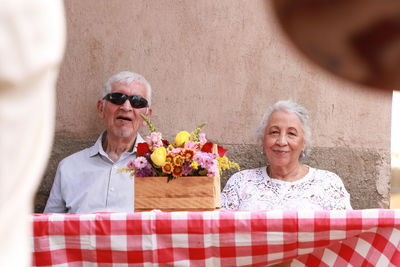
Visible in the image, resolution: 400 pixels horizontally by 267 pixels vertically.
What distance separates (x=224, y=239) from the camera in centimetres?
289

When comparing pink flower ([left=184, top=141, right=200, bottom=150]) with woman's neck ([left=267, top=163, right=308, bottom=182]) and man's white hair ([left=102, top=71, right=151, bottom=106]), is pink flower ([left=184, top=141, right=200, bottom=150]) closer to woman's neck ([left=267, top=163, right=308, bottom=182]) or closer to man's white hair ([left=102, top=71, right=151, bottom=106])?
woman's neck ([left=267, top=163, right=308, bottom=182])

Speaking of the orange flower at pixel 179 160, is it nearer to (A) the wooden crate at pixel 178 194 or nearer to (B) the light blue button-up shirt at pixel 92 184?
(A) the wooden crate at pixel 178 194

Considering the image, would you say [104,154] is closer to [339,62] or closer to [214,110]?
[214,110]

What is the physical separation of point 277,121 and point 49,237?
2.34 meters

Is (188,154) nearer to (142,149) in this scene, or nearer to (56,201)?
(142,149)

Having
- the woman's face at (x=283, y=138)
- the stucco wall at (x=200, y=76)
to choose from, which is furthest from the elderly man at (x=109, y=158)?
the woman's face at (x=283, y=138)

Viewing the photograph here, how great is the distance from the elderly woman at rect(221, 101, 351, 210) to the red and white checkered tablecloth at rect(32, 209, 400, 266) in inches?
58.6

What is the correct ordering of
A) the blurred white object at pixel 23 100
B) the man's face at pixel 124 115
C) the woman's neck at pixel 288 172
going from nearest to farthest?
the blurred white object at pixel 23 100 < the woman's neck at pixel 288 172 < the man's face at pixel 124 115

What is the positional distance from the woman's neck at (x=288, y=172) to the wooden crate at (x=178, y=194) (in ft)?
4.43

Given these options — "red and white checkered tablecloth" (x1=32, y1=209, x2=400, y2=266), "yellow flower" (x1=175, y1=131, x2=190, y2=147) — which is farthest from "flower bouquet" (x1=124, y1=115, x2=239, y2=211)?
"red and white checkered tablecloth" (x1=32, y1=209, x2=400, y2=266)

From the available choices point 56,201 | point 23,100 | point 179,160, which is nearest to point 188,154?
point 179,160

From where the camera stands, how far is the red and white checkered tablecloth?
114 inches

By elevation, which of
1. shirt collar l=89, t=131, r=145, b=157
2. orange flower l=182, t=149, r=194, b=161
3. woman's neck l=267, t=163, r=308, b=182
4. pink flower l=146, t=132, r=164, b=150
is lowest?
woman's neck l=267, t=163, r=308, b=182

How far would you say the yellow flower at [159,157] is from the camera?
3.47 m
